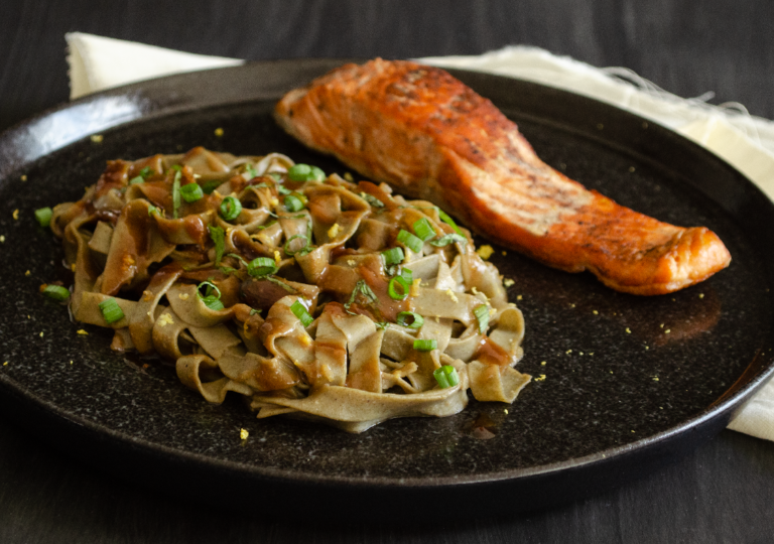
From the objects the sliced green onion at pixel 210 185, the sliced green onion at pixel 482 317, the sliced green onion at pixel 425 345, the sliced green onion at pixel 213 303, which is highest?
the sliced green onion at pixel 210 185

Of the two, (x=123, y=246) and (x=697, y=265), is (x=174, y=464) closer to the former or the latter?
(x=123, y=246)

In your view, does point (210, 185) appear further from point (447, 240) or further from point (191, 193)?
point (447, 240)

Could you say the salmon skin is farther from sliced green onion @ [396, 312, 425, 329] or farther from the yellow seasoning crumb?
sliced green onion @ [396, 312, 425, 329]

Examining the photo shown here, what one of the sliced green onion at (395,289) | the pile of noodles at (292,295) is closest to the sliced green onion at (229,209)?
the pile of noodles at (292,295)

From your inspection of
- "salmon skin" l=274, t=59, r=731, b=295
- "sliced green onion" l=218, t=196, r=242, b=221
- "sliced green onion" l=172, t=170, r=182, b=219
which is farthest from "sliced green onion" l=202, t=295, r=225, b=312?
"salmon skin" l=274, t=59, r=731, b=295

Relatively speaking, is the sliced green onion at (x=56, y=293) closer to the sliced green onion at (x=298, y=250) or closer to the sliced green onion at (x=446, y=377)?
the sliced green onion at (x=298, y=250)

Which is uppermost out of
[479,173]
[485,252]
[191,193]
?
[191,193]

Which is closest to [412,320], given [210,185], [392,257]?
[392,257]
